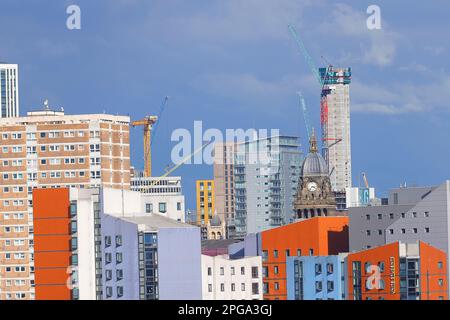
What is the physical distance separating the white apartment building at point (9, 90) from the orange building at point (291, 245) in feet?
310

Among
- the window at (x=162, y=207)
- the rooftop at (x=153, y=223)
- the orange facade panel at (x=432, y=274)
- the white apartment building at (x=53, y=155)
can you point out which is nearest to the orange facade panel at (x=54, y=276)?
the rooftop at (x=153, y=223)

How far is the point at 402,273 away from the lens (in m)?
68.4

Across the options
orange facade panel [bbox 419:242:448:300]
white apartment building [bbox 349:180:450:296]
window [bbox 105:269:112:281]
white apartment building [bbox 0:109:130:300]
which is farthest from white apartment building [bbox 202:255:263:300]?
white apartment building [bbox 0:109:130:300]

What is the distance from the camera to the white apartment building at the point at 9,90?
18300 centimetres

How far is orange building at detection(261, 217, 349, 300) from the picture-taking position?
268ft

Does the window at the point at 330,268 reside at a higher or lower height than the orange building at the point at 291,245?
lower

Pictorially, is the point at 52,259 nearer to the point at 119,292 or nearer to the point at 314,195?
the point at 119,292

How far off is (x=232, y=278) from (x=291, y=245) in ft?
21.4

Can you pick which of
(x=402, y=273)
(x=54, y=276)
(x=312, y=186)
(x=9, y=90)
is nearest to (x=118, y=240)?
(x=54, y=276)

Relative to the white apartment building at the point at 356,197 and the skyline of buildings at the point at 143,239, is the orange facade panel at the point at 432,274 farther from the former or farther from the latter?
the white apartment building at the point at 356,197

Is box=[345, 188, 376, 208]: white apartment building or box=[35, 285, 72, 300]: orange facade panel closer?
box=[35, 285, 72, 300]: orange facade panel

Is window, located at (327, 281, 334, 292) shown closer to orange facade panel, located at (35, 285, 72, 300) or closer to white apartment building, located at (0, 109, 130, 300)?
orange facade panel, located at (35, 285, 72, 300)

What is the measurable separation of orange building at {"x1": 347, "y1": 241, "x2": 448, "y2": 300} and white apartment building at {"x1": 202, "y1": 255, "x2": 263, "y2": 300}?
7.74 meters
